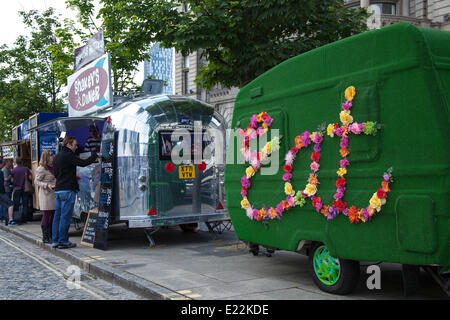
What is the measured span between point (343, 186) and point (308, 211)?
647 millimetres

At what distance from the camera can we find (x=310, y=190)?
5465 millimetres

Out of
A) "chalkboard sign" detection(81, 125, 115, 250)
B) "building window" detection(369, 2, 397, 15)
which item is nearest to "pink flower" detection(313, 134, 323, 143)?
"chalkboard sign" detection(81, 125, 115, 250)

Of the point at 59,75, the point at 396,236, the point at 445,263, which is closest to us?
the point at 445,263

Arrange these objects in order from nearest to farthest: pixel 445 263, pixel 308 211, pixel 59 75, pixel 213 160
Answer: pixel 445 263 < pixel 308 211 < pixel 213 160 < pixel 59 75

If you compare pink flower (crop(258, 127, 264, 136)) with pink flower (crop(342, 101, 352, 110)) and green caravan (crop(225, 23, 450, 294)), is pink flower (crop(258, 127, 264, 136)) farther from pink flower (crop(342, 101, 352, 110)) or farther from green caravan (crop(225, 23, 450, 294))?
pink flower (crop(342, 101, 352, 110))

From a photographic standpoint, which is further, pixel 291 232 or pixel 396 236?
pixel 291 232

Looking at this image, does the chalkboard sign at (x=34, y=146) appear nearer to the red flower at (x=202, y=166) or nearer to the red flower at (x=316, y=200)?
the red flower at (x=202, y=166)

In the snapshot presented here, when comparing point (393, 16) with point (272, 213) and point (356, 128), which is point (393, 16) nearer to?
point (272, 213)

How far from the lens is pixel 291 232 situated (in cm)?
582

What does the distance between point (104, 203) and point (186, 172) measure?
1.72 meters

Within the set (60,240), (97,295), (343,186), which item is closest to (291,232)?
(343,186)

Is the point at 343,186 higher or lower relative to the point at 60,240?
higher

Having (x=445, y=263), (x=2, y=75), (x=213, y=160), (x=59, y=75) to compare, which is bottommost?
(x=445, y=263)

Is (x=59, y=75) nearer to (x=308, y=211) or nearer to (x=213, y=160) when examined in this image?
(x=213, y=160)
